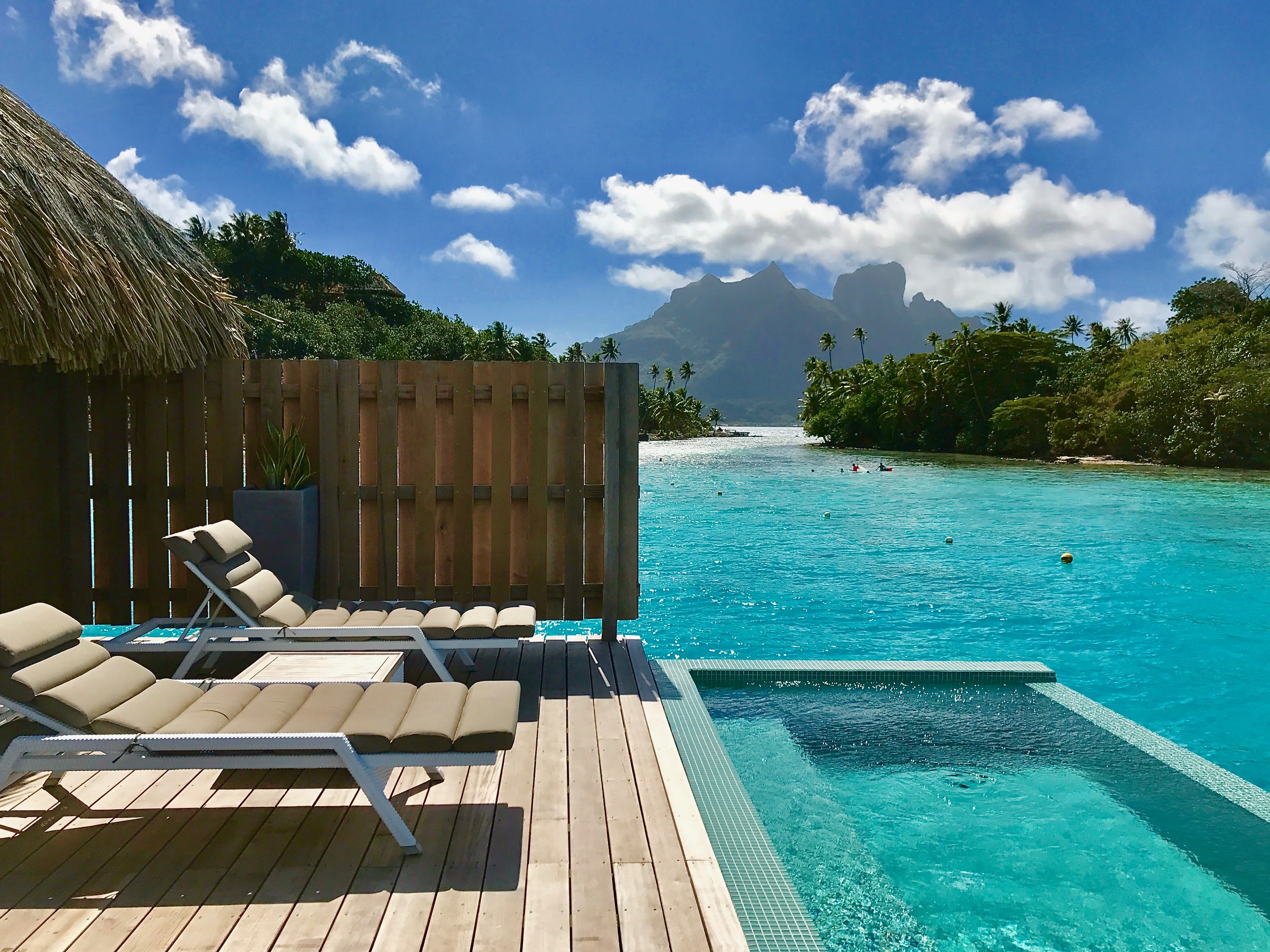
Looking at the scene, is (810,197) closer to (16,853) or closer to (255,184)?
(255,184)

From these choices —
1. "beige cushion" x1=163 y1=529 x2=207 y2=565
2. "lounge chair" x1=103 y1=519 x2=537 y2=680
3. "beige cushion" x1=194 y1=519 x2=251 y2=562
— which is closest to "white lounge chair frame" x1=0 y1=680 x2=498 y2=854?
"lounge chair" x1=103 y1=519 x2=537 y2=680

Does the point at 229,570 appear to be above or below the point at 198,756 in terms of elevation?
above

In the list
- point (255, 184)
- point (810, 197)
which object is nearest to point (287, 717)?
point (255, 184)

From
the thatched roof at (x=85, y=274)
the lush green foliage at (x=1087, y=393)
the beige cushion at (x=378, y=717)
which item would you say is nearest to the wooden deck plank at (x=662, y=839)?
the beige cushion at (x=378, y=717)

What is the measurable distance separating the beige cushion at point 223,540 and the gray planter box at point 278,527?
0.37m

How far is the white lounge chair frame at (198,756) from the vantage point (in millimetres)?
2277

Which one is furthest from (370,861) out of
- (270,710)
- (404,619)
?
(404,619)

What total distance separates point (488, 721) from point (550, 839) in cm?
42

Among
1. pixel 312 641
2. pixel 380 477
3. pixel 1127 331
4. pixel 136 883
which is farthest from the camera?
pixel 1127 331

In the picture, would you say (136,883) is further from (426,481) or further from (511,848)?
(426,481)

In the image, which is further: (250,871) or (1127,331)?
(1127,331)

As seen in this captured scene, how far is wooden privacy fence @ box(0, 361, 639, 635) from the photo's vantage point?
469 centimetres

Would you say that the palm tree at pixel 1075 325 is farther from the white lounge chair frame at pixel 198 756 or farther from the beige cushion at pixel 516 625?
the white lounge chair frame at pixel 198 756

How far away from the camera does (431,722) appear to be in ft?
7.82
